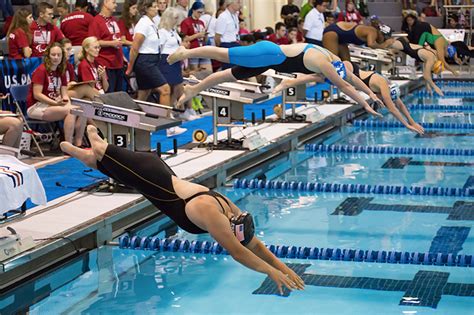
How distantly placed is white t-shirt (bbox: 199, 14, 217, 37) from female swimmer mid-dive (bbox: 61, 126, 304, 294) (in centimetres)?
935

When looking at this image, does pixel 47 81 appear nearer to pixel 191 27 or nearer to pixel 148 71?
pixel 148 71

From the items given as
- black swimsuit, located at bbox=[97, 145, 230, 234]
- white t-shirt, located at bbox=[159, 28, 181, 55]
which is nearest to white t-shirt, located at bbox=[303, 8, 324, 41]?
white t-shirt, located at bbox=[159, 28, 181, 55]

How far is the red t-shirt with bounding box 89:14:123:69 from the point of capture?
34.9 ft

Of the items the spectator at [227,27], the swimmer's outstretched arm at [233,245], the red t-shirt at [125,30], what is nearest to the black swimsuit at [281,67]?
the red t-shirt at [125,30]

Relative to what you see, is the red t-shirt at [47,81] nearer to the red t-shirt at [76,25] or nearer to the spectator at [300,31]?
the red t-shirt at [76,25]

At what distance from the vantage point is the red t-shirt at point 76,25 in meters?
11.0

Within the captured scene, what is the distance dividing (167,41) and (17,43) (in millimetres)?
1859

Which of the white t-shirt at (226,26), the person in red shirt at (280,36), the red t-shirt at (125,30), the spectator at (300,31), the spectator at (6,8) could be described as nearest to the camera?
the red t-shirt at (125,30)

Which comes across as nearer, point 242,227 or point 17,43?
point 242,227

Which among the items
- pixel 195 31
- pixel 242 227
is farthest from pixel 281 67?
pixel 195 31

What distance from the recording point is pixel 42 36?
1034cm

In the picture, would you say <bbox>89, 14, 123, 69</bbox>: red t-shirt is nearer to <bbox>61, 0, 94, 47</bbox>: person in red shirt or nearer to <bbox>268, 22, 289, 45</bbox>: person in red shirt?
<bbox>61, 0, 94, 47</bbox>: person in red shirt

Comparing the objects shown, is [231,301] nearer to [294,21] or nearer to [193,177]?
[193,177]

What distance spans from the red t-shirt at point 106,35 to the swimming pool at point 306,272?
2.83 meters
